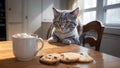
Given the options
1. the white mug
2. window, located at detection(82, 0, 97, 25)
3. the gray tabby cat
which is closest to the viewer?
the white mug

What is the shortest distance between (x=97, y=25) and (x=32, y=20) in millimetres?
2135

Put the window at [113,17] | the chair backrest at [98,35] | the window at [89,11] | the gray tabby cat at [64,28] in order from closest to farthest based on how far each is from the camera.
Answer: the chair backrest at [98,35]
the gray tabby cat at [64,28]
the window at [113,17]
the window at [89,11]

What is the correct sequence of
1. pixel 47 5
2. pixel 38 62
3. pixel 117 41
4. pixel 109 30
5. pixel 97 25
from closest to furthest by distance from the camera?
pixel 38 62
pixel 97 25
pixel 117 41
pixel 109 30
pixel 47 5

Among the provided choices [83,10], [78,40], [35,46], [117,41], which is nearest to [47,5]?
[83,10]

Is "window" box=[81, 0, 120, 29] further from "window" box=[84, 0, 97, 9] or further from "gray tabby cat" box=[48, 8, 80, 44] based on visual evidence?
"gray tabby cat" box=[48, 8, 80, 44]

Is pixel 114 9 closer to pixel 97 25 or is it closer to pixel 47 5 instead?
pixel 97 25

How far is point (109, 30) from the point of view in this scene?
6.67 ft

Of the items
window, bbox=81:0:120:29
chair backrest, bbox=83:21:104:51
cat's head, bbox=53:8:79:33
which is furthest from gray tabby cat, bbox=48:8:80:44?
window, bbox=81:0:120:29

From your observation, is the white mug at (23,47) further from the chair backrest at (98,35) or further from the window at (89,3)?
the window at (89,3)

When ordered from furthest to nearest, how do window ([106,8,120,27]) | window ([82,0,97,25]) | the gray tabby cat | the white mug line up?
window ([82,0,97,25]) < window ([106,8,120,27]) < the gray tabby cat < the white mug

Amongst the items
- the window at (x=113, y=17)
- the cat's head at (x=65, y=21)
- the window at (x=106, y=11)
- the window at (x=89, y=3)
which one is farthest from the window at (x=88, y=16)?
the cat's head at (x=65, y=21)

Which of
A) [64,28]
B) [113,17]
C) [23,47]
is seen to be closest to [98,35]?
[64,28]

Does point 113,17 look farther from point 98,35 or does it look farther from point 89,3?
point 98,35

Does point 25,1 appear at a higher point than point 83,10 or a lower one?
higher
